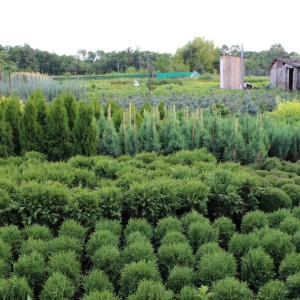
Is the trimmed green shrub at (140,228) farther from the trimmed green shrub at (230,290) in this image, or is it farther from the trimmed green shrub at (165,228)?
the trimmed green shrub at (230,290)

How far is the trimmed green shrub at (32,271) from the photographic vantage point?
139 inches

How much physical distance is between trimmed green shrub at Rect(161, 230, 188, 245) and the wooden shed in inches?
1080

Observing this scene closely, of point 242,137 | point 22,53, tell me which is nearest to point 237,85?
point 242,137

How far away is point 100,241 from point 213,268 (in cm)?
115

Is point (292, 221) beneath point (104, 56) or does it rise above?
beneath

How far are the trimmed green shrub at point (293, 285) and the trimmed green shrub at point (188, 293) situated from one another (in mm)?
838

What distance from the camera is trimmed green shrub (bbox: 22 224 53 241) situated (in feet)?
13.6

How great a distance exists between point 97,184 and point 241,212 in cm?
191

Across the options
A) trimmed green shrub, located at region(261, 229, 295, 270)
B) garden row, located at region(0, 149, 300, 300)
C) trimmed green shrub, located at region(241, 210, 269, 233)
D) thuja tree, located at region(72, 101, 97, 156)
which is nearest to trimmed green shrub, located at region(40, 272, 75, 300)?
garden row, located at region(0, 149, 300, 300)

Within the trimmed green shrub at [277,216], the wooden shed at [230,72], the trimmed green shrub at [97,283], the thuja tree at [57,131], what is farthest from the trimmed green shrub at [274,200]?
the wooden shed at [230,72]

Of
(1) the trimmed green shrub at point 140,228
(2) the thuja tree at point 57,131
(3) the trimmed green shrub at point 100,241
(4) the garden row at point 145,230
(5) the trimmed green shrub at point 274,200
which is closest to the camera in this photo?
(4) the garden row at point 145,230

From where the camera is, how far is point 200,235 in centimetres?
418

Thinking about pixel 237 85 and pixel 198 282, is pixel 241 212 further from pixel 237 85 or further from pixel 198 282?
pixel 237 85

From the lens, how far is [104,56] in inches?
3199
